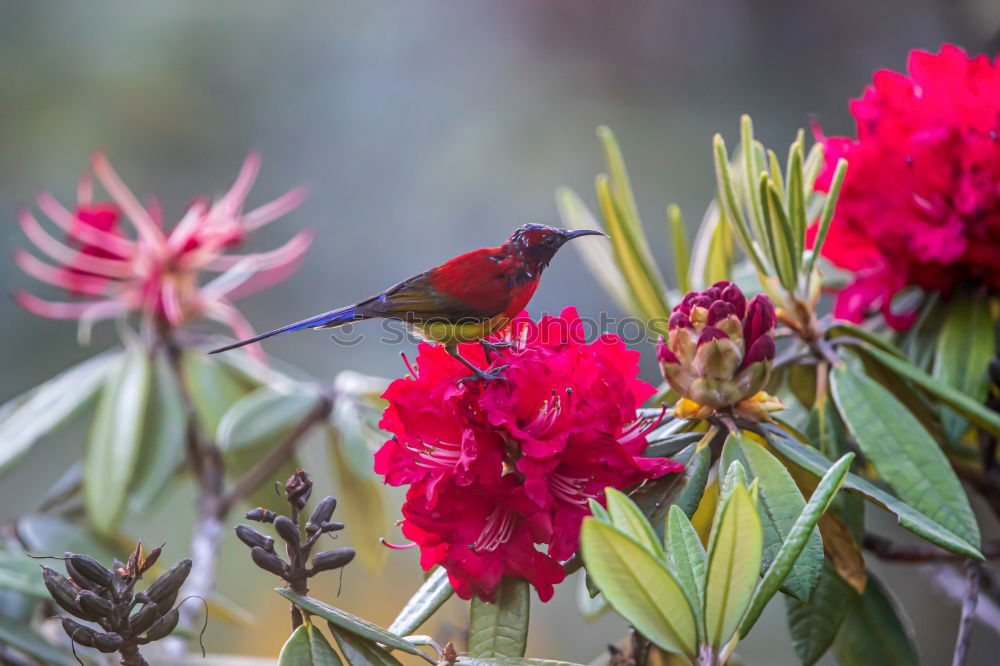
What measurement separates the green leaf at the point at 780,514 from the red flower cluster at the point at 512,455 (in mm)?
65

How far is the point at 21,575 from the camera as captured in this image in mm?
867

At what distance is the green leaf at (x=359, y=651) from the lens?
1.84 ft

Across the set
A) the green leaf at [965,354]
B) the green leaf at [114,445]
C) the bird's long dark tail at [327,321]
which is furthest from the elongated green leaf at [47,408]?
the green leaf at [965,354]

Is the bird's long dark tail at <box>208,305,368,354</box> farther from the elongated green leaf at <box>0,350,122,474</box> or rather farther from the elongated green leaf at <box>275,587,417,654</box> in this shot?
the elongated green leaf at <box>0,350,122,474</box>

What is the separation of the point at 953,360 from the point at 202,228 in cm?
89

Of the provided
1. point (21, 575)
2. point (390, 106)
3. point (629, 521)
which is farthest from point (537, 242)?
point (390, 106)

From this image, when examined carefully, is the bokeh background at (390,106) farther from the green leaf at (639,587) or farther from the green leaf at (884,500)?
the green leaf at (639,587)

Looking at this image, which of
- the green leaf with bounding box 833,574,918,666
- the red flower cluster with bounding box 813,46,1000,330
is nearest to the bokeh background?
the red flower cluster with bounding box 813,46,1000,330

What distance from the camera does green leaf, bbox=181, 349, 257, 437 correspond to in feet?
3.72

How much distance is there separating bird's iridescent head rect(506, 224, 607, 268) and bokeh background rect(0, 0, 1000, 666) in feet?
5.48

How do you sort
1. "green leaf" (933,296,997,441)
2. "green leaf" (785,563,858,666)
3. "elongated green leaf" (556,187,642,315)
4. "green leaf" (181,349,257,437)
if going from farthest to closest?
"green leaf" (181,349,257,437), "elongated green leaf" (556,187,642,315), "green leaf" (933,296,997,441), "green leaf" (785,563,858,666)

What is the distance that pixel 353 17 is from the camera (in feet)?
9.52

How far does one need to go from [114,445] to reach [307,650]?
60cm

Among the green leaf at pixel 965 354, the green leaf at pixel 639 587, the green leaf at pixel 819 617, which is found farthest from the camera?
the green leaf at pixel 965 354
